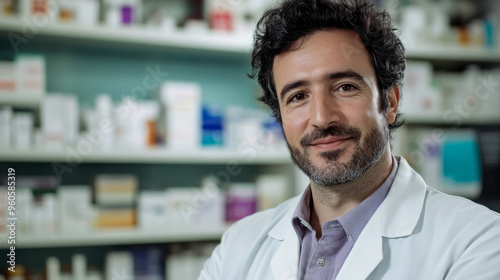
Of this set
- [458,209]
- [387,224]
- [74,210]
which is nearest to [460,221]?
[458,209]

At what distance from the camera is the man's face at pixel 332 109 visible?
3.95ft

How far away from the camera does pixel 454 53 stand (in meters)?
3.28

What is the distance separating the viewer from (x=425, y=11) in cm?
335

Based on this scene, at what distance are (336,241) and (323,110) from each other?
31 centimetres

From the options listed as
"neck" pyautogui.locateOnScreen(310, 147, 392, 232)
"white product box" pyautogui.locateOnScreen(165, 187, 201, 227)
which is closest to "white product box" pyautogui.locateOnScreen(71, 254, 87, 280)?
"white product box" pyautogui.locateOnScreen(165, 187, 201, 227)

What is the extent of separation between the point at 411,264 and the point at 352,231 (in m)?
0.17

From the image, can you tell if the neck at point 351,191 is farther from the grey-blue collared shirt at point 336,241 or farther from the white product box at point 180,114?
the white product box at point 180,114

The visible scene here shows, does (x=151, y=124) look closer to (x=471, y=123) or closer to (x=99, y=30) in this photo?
(x=99, y=30)

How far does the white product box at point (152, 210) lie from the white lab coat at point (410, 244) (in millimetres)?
1317

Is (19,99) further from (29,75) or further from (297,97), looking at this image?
(297,97)

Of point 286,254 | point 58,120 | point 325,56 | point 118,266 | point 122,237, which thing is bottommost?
point 118,266

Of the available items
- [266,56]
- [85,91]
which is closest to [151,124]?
[85,91]

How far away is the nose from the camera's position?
119cm

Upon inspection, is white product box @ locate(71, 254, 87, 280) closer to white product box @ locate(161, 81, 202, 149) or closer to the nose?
white product box @ locate(161, 81, 202, 149)
